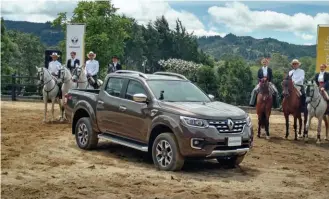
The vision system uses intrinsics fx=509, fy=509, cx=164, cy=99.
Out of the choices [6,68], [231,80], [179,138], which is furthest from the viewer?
[231,80]

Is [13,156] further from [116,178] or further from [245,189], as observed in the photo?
[245,189]

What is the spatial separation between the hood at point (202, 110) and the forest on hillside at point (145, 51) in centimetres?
3314

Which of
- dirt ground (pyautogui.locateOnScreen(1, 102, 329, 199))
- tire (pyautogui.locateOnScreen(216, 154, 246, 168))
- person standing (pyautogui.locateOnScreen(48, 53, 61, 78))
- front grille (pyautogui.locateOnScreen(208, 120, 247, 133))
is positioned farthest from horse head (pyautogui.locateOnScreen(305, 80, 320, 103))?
person standing (pyautogui.locateOnScreen(48, 53, 61, 78))

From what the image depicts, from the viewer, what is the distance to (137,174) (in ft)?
31.6

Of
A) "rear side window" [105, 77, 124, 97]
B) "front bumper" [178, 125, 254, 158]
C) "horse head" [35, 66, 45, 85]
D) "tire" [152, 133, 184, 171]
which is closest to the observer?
"front bumper" [178, 125, 254, 158]

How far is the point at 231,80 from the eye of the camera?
7312 cm

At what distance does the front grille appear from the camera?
9.70 metres

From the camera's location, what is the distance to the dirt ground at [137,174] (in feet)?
27.0

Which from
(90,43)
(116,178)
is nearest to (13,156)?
(116,178)

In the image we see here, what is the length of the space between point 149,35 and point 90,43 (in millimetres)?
46689

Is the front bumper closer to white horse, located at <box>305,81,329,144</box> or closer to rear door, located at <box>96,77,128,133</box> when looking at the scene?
rear door, located at <box>96,77,128,133</box>

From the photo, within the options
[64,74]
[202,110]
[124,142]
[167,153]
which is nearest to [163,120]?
[167,153]

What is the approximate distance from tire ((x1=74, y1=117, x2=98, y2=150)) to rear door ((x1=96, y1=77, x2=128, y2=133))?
369 mm

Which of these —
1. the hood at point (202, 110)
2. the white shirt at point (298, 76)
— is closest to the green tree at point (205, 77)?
the white shirt at point (298, 76)
